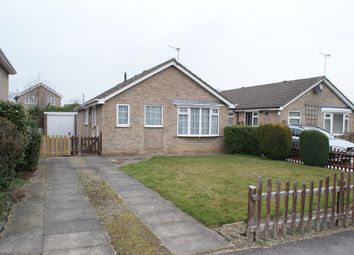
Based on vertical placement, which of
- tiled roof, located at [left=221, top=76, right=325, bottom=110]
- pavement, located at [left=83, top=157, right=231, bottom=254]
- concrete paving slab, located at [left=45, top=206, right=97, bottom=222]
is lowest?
pavement, located at [left=83, top=157, right=231, bottom=254]

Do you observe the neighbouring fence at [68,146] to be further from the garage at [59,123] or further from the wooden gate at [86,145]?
the garage at [59,123]

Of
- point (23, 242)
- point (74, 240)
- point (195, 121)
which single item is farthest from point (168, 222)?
point (195, 121)

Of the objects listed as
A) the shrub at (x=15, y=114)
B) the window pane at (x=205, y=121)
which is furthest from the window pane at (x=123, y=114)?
the shrub at (x=15, y=114)

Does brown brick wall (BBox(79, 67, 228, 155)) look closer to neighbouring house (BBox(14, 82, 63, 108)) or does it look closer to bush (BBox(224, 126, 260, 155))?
bush (BBox(224, 126, 260, 155))

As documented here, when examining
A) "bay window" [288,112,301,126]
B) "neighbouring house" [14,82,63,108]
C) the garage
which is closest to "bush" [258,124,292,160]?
"bay window" [288,112,301,126]

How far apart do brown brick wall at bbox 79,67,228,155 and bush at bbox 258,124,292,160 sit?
12.5 ft

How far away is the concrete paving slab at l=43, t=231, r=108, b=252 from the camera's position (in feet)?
17.1

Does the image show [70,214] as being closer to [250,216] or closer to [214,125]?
[250,216]

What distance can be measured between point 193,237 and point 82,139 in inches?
518

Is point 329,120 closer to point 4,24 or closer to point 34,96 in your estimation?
point 4,24

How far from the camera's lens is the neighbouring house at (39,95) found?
49.8 meters

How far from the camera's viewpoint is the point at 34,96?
165ft

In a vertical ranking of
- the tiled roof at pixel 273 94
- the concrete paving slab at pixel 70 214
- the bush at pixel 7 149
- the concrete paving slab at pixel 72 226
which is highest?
the tiled roof at pixel 273 94

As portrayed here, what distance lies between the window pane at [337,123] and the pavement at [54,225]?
23.1 metres
